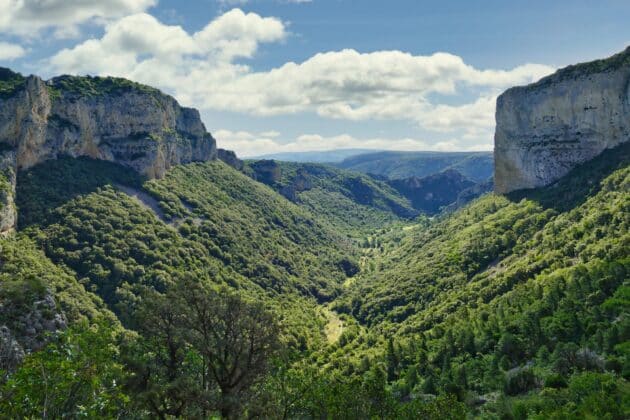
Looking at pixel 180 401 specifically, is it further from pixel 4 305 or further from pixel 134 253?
pixel 134 253

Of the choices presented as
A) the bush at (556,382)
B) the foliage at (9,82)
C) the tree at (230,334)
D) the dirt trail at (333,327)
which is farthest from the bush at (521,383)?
the foliage at (9,82)

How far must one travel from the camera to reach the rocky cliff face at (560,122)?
11094 centimetres

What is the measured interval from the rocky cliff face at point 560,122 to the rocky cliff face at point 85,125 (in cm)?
11526

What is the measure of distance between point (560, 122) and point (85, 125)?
135803 millimetres

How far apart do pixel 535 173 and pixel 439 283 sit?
52563mm

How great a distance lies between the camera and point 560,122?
128 m

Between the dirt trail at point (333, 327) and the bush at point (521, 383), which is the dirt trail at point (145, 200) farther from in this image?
the bush at point (521, 383)

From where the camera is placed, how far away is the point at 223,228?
448ft

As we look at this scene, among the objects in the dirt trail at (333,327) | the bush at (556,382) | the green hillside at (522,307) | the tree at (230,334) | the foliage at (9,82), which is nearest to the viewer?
the tree at (230,334)

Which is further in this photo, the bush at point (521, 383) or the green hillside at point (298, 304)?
the bush at point (521, 383)

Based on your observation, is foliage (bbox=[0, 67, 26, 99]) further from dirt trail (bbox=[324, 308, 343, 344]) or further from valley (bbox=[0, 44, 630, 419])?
dirt trail (bbox=[324, 308, 343, 344])

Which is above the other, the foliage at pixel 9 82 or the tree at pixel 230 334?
the foliage at pixel 9 82

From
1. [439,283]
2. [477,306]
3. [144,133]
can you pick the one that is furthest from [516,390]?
[144,133]

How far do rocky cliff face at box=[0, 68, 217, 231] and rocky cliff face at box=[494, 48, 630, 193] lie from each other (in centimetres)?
11526
